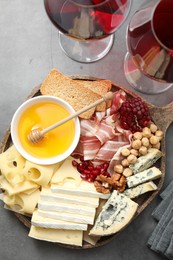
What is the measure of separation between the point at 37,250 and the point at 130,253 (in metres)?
0.27

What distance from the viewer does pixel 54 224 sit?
1.25 meters

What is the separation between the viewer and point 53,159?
128 cm

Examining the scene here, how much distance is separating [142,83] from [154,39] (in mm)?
371

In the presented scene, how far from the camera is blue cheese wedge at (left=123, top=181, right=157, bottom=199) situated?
1279 millimetres

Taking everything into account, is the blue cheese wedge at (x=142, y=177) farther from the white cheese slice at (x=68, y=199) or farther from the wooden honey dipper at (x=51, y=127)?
the wooden honey dipper at (x=51, y=127)

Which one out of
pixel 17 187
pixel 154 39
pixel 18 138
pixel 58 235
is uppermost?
pixel 154 39

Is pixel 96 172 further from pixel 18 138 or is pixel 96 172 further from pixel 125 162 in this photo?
pixel 18 138

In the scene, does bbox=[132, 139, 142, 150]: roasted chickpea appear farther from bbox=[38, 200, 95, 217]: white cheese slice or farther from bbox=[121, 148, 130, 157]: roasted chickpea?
bbox=[38, 200, 95, 217]: white cheese slice

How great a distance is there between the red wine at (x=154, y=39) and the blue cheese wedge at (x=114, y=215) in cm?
37

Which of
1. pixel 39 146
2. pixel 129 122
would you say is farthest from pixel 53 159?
pixel 129 122

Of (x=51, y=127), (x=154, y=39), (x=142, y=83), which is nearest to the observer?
(x=154, y=39)

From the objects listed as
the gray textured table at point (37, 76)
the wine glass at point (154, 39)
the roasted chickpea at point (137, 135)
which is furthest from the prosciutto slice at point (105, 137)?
the wine glass at point (154, 39)

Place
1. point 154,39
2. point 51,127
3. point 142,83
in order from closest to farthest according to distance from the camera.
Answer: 1. point 154,39
2. point 51,127
3. point 142,83

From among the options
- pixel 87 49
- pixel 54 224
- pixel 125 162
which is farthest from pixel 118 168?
pixel 87 49
